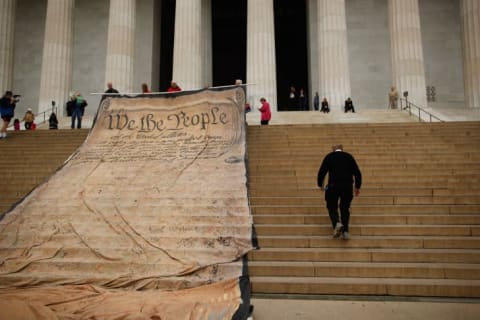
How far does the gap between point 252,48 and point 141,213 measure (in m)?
15.1

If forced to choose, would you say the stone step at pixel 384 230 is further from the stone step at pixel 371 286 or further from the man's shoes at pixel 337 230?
the stone step at pixel 371 286

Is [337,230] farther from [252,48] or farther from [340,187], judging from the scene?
[252,48]

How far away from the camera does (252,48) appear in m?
20.2

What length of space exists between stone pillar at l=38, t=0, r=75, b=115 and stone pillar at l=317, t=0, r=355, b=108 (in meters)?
14.1

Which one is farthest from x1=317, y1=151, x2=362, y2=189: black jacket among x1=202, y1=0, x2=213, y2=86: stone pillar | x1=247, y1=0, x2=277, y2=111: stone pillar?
x1=202, y1=0, x2=213, y2=86: stone pillar

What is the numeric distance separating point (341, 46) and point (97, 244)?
17283mm

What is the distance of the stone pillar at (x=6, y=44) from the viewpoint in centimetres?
2239

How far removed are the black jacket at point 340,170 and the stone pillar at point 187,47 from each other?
15.0 m

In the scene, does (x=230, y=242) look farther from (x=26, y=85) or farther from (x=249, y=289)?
(x=26, y=85)

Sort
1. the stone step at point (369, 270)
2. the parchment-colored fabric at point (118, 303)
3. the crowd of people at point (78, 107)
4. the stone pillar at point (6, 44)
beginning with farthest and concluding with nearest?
the stone pillar at point (6, 44) < the crowd of people at point (78, 107) < the stone step at point (369, 270) < the parchment-colored fabric at point (118, 303)

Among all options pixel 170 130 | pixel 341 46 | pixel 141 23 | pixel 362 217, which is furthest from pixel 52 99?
pixel 362 217

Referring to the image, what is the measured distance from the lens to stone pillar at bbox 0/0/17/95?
882 inches

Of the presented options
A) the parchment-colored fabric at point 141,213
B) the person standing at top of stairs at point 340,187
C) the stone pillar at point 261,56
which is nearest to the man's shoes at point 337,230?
the person standing at top of stairs at point 340,187

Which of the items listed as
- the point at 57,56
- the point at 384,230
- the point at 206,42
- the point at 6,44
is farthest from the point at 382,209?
the point at 6,44
